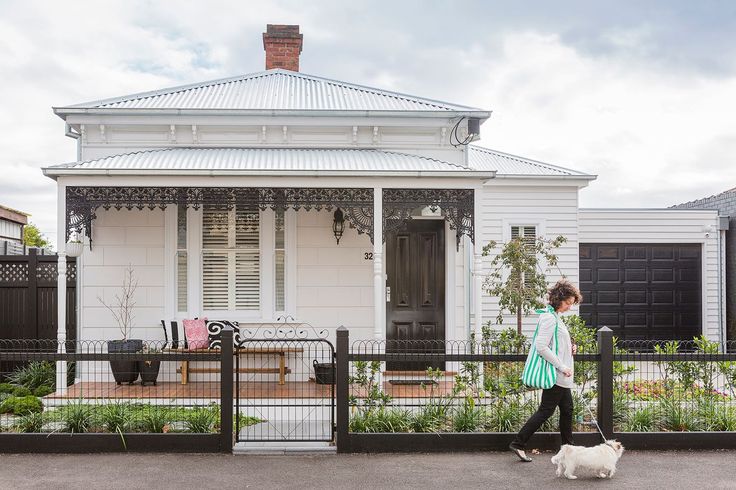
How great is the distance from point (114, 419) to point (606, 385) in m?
4.82

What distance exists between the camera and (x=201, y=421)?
6.41 m

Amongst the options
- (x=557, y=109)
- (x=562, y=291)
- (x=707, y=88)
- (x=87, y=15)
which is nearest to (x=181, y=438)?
(x=562, y=291)

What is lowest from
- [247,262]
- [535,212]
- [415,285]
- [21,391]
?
[21,391]

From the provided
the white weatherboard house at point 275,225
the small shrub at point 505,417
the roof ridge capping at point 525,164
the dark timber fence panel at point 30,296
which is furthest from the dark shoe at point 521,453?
the roof ridge capping at point 525,164

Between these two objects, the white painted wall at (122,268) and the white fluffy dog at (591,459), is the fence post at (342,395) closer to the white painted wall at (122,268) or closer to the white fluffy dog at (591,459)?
the white fluffy dog at (591,459)

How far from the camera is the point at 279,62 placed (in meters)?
13.2

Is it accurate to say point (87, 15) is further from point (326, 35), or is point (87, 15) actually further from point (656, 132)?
Result: point (656, 132)

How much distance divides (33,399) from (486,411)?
17.9 ft

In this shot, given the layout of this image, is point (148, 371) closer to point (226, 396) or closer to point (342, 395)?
point (226, 396)

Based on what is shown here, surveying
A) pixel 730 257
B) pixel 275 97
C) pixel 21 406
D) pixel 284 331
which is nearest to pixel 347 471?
pixel 21 406

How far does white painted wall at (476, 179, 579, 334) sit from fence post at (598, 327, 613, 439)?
7.68 meters

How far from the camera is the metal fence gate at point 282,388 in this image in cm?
655

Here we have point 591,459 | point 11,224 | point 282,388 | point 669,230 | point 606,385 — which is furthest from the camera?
point 11,224

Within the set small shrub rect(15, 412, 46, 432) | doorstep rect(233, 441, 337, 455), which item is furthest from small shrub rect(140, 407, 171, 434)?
small shrub rect(15, 412, 46, 432)
